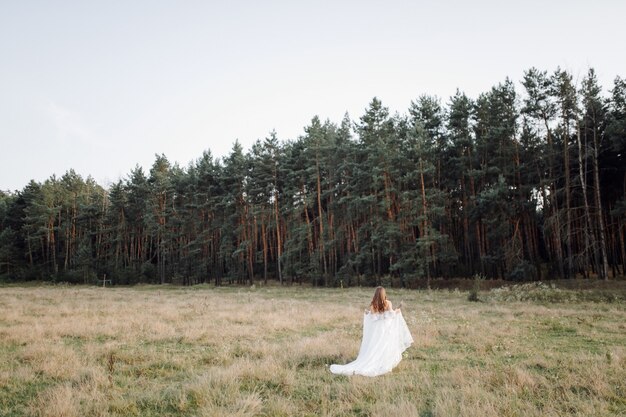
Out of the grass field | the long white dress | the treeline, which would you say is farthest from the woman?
the treeline

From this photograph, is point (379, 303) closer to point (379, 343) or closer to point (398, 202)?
point (379, 343)

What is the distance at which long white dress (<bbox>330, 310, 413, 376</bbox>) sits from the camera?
8617mm

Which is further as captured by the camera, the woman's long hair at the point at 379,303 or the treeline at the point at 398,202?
the treeline at the point at 398,202

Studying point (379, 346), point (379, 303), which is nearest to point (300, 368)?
point (379, 346)

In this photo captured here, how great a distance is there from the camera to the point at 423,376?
8016 millimetres

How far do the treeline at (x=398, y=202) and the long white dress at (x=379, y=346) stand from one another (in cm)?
2034

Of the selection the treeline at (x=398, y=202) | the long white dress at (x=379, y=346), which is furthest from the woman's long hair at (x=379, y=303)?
the treeline at (x=398, y=202)

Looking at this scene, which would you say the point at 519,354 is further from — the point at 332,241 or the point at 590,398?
the point at 332,241

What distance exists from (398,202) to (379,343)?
94.6 ft

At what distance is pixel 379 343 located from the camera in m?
9.01

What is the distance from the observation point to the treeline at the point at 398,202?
3000 centimetres

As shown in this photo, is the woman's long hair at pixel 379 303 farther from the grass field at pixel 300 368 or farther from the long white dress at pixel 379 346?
the grass field at pixel 300 368

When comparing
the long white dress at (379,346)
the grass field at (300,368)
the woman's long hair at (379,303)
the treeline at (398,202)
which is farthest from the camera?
the treeline at (398,202)

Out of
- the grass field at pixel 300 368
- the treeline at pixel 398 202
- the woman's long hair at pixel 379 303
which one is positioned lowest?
the grass field at pixel 300 368
